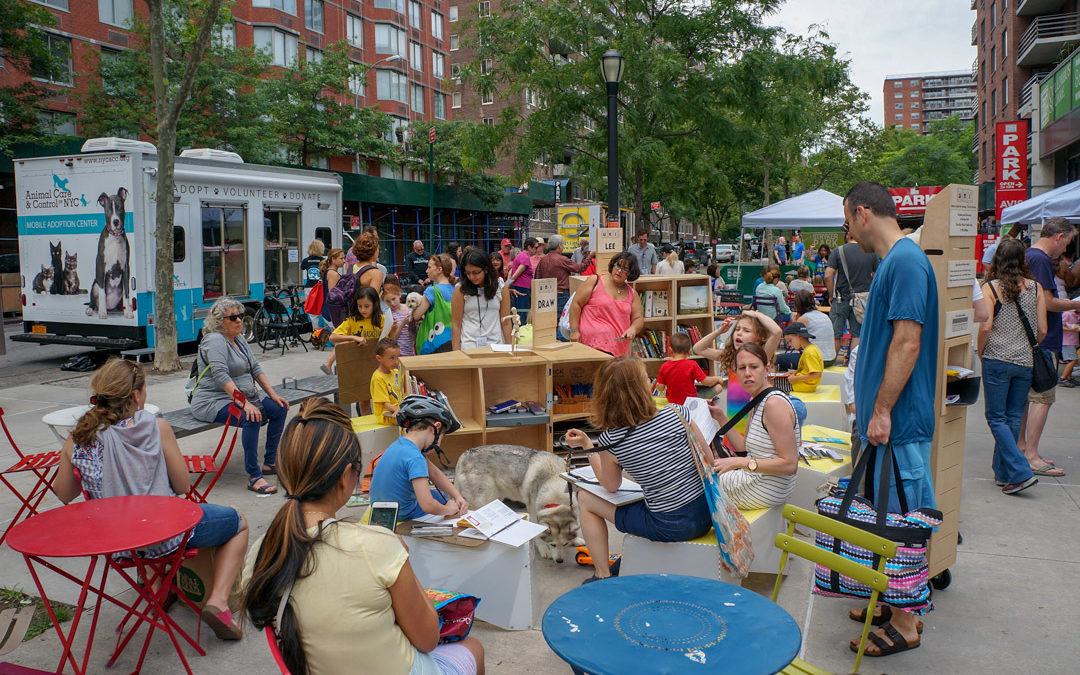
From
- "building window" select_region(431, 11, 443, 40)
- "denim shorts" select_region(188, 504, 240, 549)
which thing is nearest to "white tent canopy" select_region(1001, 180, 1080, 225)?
"denim shorts" select_region(188, 504, 240, 549)

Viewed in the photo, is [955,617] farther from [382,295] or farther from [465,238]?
[465,238]

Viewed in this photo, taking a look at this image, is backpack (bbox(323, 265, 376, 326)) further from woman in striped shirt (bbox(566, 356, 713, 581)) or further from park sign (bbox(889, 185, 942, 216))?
park sign (bbox(889, 185, 942, 216))

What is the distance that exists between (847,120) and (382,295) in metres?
38.3

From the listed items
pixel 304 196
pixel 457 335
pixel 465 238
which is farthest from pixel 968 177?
pixel 457 335

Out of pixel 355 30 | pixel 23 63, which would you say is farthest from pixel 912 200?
pixel 355 30

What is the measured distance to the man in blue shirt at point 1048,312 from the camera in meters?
6.66

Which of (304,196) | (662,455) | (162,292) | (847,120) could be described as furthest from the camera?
(847,120)

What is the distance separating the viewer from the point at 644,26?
19.8 meters

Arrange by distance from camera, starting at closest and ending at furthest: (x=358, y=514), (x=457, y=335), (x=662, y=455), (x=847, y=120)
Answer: (x=662, y=455) < (x=358, y=514) < (x=457, y=335) < (x=847, y=120)

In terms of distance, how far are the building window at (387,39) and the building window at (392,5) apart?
0.95 metres

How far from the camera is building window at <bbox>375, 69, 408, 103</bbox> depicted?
4650 cm

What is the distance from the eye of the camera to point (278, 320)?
15297 mm

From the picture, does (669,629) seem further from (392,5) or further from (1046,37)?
(392,5)

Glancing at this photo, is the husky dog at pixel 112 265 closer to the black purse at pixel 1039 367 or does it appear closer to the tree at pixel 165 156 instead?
the tree at pixel 165 156
